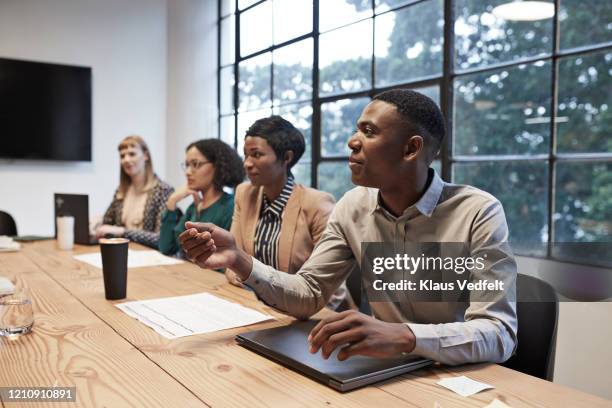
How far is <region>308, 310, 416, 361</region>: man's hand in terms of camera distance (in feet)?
2.83

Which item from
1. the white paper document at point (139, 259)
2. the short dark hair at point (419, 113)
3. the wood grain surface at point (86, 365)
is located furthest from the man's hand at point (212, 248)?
the white paper document at point (139, 259)

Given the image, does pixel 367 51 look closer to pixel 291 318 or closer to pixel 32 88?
pixel 291 318

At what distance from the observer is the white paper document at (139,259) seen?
203cm

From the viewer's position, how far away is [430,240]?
1.27m

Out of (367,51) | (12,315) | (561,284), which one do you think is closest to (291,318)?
(12,315)

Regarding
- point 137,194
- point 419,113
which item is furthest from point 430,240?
point 137,194

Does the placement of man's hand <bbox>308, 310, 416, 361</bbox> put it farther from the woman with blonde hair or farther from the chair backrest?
the chair backrest

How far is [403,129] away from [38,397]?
0.89 m

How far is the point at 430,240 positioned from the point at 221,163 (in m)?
1.54

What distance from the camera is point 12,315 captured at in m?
1.09

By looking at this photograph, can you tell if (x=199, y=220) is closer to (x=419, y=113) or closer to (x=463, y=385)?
(x=419, y=113)

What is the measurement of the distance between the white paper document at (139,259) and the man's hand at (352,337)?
128cm

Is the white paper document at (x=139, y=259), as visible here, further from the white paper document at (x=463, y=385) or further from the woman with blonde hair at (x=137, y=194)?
the white paper document at (x=463, y=385)

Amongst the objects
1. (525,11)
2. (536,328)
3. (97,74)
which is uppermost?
(97,74)
